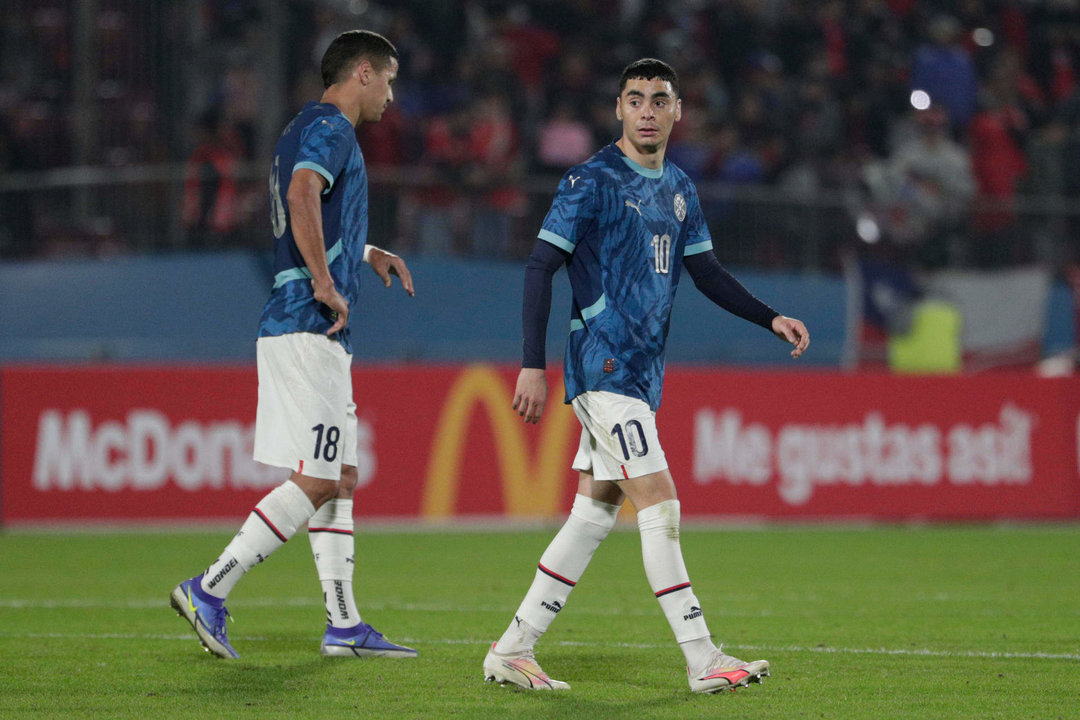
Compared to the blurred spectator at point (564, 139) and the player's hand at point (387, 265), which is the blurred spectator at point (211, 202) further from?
the player's hand at point (387, 265)

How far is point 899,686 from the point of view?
5.51 m

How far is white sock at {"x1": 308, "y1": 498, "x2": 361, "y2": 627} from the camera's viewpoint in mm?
6309

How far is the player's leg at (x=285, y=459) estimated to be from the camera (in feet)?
19.7

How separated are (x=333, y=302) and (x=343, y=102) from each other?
2.96 feet

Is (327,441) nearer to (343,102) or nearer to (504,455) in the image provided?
(343,102)

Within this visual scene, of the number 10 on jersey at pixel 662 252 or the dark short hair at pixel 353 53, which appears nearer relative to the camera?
the number 10 on jersey at pixel 662 252

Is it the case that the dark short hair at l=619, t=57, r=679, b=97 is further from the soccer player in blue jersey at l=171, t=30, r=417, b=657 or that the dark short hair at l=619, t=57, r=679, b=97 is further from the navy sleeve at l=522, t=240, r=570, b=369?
the soccer player in blue jersey at l=171, t=30, r=417, b=657

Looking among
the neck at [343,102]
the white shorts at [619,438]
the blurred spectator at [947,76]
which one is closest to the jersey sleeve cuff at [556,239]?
the white shorts at [619,438]

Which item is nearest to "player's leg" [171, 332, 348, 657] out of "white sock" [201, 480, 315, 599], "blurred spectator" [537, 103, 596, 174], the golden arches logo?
"white sock" [201, 480, 315, 599]

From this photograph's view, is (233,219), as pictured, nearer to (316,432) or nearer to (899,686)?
(316,432)

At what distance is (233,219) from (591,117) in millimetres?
4481

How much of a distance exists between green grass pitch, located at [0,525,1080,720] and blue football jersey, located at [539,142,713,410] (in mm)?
1147

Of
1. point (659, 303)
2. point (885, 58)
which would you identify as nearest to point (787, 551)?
point (659, 303)

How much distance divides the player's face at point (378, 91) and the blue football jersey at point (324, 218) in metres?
0.14
